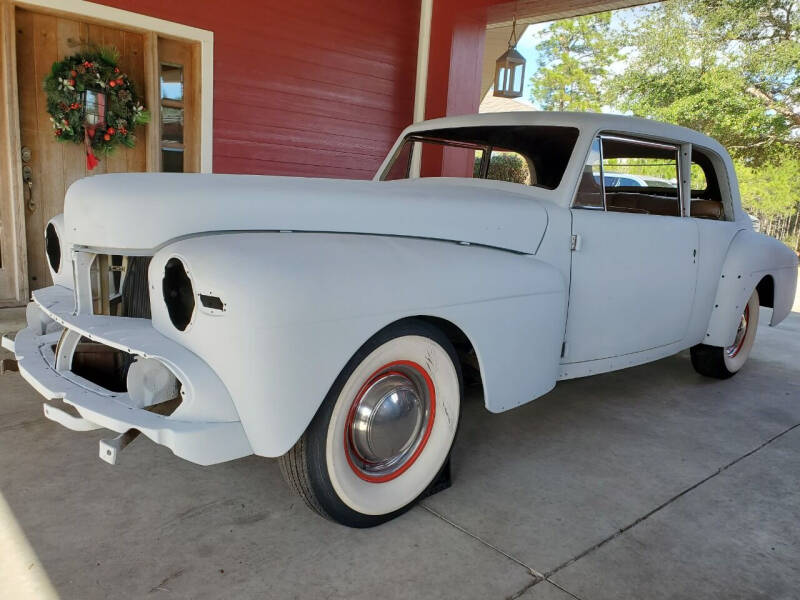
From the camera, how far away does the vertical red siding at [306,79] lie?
5.55 metres

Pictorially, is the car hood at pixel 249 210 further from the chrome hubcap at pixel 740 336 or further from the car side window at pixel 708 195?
the chrome hubcap at pixel 740 336

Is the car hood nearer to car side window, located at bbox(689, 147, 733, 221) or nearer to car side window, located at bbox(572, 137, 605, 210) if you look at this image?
car side window, located at bbox(572, 137, 605, 210)

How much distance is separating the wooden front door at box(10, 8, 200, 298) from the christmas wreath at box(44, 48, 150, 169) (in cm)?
12

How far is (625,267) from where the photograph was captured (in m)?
2.93

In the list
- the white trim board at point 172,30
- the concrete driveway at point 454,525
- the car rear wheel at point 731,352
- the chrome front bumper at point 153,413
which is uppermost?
the white trim board at point 172,30

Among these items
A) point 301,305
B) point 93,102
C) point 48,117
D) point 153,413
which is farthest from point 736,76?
point 153,413

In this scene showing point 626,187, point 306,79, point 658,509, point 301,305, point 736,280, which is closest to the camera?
point 301,305

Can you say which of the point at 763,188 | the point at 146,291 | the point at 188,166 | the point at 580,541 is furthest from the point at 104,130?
the point at 763,188

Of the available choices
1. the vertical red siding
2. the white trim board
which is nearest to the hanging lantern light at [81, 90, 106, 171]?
the white trim board

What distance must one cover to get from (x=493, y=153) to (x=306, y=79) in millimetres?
3485

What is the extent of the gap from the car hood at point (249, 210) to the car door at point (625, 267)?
574 millimetres

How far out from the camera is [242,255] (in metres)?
1.69

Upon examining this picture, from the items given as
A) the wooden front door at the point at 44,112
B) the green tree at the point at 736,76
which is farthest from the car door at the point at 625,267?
the green tree at the point at 736,76

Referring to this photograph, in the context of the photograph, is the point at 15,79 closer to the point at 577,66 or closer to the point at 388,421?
the point at 388,421
